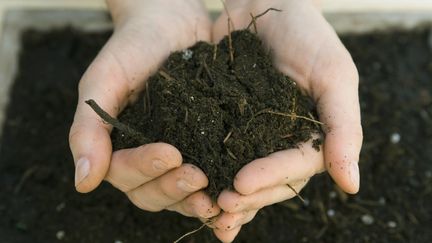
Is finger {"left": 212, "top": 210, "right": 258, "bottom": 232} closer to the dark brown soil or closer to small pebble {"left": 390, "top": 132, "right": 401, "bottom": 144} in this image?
the dark brown soil

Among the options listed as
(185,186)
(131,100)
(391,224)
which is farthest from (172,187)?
(391,224)

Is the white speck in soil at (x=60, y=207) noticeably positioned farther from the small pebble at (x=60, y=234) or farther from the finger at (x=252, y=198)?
the finger at (x=252, y=198)

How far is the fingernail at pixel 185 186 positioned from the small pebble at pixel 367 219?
0.83 meters

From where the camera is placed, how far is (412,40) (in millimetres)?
2500

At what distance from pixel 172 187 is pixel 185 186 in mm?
44

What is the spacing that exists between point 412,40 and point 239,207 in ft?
4.95

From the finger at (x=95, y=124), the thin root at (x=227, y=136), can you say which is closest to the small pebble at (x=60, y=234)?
the finger at (x=95, y=124)

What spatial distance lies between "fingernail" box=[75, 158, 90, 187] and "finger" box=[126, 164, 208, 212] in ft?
0.57

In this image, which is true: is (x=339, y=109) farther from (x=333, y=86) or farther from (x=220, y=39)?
(x=220, y=39)

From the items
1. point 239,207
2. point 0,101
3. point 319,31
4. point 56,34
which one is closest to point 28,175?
point 0,101

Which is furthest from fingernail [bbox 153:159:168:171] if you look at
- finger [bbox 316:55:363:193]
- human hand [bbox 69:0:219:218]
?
finger [bbox 316:55:363:193]

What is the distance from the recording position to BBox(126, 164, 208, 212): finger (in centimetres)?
136

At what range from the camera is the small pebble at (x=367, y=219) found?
1.96 metres

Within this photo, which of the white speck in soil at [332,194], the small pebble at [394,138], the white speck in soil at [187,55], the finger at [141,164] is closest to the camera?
the finger at [141,164]
